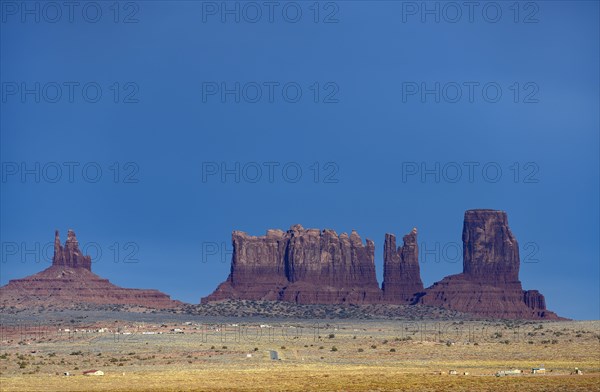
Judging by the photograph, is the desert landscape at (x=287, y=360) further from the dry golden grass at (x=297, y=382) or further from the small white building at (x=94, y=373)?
the small white building at (x=94, y=373)

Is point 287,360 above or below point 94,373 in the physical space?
above

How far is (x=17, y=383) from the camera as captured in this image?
8012 centimetres

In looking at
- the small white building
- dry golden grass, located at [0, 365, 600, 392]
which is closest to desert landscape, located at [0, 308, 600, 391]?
dry golden grass, located at [0, 365, 600, 392]

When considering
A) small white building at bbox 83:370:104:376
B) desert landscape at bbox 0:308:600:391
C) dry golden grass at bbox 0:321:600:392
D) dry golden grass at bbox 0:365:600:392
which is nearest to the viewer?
dry golden grass at bbox 0:365:600:392

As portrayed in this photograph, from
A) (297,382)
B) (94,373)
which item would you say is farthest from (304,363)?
(297,382)

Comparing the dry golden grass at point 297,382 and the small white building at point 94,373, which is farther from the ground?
the small white building at point 94,373

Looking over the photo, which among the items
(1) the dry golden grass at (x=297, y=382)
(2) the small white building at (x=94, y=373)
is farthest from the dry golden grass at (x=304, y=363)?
(2) the small white building at (x=94, y=373)

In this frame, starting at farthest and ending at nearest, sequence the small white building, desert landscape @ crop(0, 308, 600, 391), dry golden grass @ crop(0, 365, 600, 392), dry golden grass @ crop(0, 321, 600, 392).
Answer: the small white building < desert landscape @ crop(0, 308, 600, 391) < dry golden grass @ crop(0, 321, 600, 392) < dry golden grass @ crop(0, 365, 600, 392)

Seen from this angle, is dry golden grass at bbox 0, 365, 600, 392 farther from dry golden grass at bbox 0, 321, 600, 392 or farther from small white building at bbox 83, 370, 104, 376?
small white building at bbox 83, 370, 104, 376

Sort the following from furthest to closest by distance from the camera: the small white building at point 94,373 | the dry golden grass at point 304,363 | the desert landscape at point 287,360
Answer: the small white building at point 94,373 < the desert landscape at point 287,360 < the dry golden grass at point 304,363

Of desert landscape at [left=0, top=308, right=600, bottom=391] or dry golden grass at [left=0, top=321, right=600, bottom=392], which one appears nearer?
dry golden grass at [left=0, top=321, right=600, bottom=392]

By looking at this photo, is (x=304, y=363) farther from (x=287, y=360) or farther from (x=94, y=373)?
(x=94, y=373)

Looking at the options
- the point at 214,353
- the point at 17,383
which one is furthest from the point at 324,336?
the point at 17,383

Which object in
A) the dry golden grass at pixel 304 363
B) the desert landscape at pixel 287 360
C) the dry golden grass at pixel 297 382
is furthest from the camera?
the desert landscape at pixel 287 360
